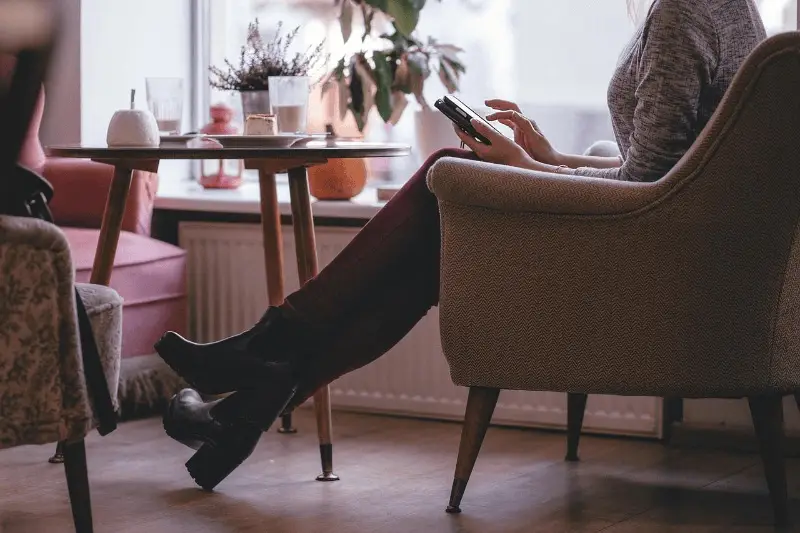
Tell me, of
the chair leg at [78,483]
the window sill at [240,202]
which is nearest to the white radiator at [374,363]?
the window sill at [240,202]

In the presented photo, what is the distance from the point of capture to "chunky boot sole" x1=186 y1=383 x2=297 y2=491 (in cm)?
217

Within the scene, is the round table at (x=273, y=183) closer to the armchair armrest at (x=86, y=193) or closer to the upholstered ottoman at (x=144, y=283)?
the upholstered ottoman at (x=144, y=283)

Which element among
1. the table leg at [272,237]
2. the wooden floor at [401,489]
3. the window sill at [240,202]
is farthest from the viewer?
the window sill at [240,202]

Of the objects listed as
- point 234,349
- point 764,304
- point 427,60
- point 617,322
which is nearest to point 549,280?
point 617,322

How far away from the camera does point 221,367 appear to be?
216cm

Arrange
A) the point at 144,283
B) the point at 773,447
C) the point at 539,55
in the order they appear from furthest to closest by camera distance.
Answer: the point at 539,55 → the point at 144,283 → the point at 773,447

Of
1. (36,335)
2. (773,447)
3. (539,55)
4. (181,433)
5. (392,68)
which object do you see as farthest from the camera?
(539,55)

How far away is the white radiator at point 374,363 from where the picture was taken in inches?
112

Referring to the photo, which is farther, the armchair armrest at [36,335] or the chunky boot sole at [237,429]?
the chunky boot sole at [237,429]

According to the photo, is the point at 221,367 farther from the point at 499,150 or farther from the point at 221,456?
the point at 499,150

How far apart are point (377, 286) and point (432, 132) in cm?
100

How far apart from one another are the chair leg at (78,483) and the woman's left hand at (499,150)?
87cm

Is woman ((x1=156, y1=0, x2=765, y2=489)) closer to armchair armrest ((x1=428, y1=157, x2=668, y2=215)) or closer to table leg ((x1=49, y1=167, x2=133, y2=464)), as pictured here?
armchair armrest ((x1=428, y1=157, x2=668, y2=215))

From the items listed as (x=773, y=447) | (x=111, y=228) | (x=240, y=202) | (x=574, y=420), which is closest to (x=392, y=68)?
(x=240, y=202)
